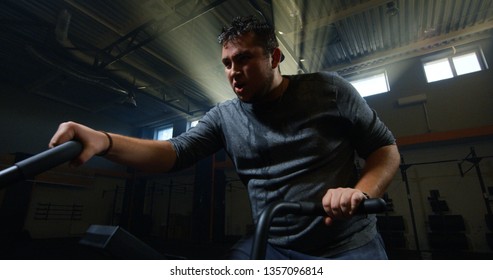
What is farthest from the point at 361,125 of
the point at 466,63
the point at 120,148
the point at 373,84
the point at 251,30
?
the point at 466,63

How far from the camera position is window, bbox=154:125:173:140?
9.40 meters

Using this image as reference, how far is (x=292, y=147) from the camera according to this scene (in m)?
0.96

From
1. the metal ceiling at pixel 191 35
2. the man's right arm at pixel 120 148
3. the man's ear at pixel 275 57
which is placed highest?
the metal ceiling at pixel 191 35

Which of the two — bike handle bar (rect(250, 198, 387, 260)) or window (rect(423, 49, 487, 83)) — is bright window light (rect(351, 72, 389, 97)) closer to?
window (rect(423, 49, 487, 83))

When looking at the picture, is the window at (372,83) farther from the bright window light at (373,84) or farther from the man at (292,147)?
the man at (292,147)

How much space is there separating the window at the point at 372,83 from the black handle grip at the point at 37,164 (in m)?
6.61

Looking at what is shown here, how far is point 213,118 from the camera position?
120 centimetres

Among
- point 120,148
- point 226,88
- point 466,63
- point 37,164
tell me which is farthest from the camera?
point 226,88

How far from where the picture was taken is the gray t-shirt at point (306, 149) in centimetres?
87

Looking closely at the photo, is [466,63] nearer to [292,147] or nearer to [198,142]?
[292,147]

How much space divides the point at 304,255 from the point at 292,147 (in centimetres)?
37

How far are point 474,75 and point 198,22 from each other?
5588mm

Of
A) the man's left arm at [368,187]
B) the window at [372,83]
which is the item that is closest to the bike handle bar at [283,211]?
the man's left arm at [368,187]

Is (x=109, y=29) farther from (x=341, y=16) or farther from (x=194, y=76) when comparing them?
(x=341, y=16)
